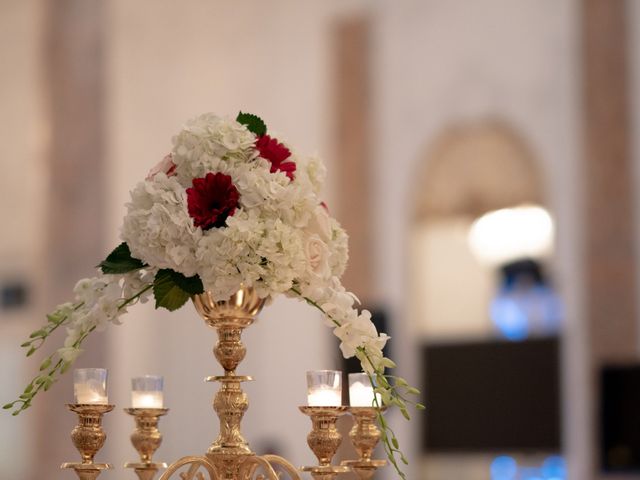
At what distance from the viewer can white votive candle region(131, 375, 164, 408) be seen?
3025mm

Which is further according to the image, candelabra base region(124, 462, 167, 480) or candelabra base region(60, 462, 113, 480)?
candelabra base region(124, 462, 167, 480)

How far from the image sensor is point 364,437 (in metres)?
2.86

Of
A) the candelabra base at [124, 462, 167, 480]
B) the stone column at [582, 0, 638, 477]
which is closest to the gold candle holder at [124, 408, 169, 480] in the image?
the candelabra base at [124, 462, 167, 480]

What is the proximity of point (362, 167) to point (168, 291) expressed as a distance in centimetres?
945

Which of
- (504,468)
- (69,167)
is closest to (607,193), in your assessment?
(504,468)

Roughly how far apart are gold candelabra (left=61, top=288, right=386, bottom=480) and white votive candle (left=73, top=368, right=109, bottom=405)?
0.03 m

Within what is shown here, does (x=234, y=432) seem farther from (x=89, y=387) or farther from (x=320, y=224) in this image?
(x=320, y=224)

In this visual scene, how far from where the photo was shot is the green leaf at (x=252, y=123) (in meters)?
2.83

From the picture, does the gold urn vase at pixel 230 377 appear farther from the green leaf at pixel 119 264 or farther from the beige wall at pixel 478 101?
the beige wall at pixel 478 101

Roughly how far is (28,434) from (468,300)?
4.52 metres

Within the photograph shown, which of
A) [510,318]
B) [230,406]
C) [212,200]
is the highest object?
[510,318]

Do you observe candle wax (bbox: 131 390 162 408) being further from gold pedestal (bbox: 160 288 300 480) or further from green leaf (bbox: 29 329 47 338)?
green leaf (bbox: 29 329 47 338)

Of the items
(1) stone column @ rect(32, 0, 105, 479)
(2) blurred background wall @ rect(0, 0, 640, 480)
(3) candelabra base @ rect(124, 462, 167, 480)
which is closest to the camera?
(3) candelabra base @ rect(124, 462, 167, 480)

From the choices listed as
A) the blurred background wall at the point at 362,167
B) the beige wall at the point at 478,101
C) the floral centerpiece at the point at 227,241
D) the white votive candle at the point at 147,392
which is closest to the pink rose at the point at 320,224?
the floral centerpiece at the point at 227,241
